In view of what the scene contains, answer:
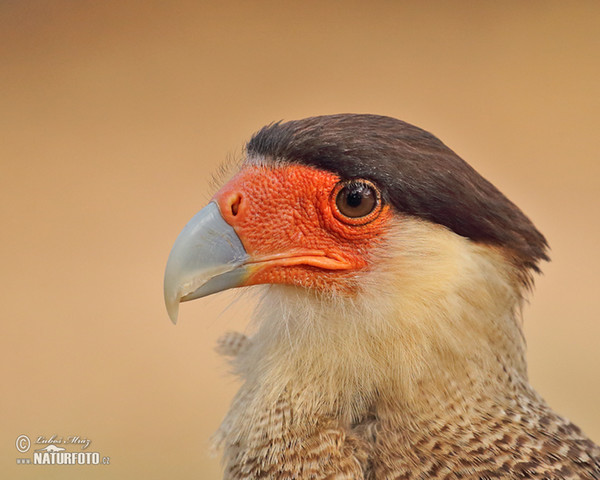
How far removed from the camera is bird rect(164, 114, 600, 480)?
6.69 feet

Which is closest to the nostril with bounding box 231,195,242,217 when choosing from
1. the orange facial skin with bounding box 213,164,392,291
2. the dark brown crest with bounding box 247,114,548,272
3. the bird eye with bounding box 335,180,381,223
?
the orange facial skin with bounding box 213,164,392,291

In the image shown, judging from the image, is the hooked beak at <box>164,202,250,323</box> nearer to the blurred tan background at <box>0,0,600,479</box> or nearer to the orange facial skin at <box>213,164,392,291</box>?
the orange facial skin at <box>213,164,392,291</box>

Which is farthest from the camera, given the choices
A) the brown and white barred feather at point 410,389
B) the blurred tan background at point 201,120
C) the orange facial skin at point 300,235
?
the blurred tan background at point 201,120

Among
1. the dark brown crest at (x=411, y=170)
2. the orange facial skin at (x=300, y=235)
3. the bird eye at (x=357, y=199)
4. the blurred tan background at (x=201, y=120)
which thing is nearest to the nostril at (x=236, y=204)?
the orange facial skin at (x=300, y=235)

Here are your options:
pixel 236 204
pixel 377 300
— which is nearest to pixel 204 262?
pixel 236 204

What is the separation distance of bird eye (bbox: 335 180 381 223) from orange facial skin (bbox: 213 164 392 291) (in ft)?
0.05

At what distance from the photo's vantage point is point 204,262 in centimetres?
210

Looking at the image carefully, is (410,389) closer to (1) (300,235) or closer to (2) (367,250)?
(2) (367,250)

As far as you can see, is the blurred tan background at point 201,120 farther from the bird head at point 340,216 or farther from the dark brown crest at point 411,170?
the dark brown crest at point 411,170

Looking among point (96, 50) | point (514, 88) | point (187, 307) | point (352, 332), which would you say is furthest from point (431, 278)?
point (96, 50)

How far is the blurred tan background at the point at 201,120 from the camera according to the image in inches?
284

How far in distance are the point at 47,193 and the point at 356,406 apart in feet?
23.7

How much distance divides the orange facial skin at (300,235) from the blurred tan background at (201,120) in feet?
15.9

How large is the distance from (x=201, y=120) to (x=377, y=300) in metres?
7.12
